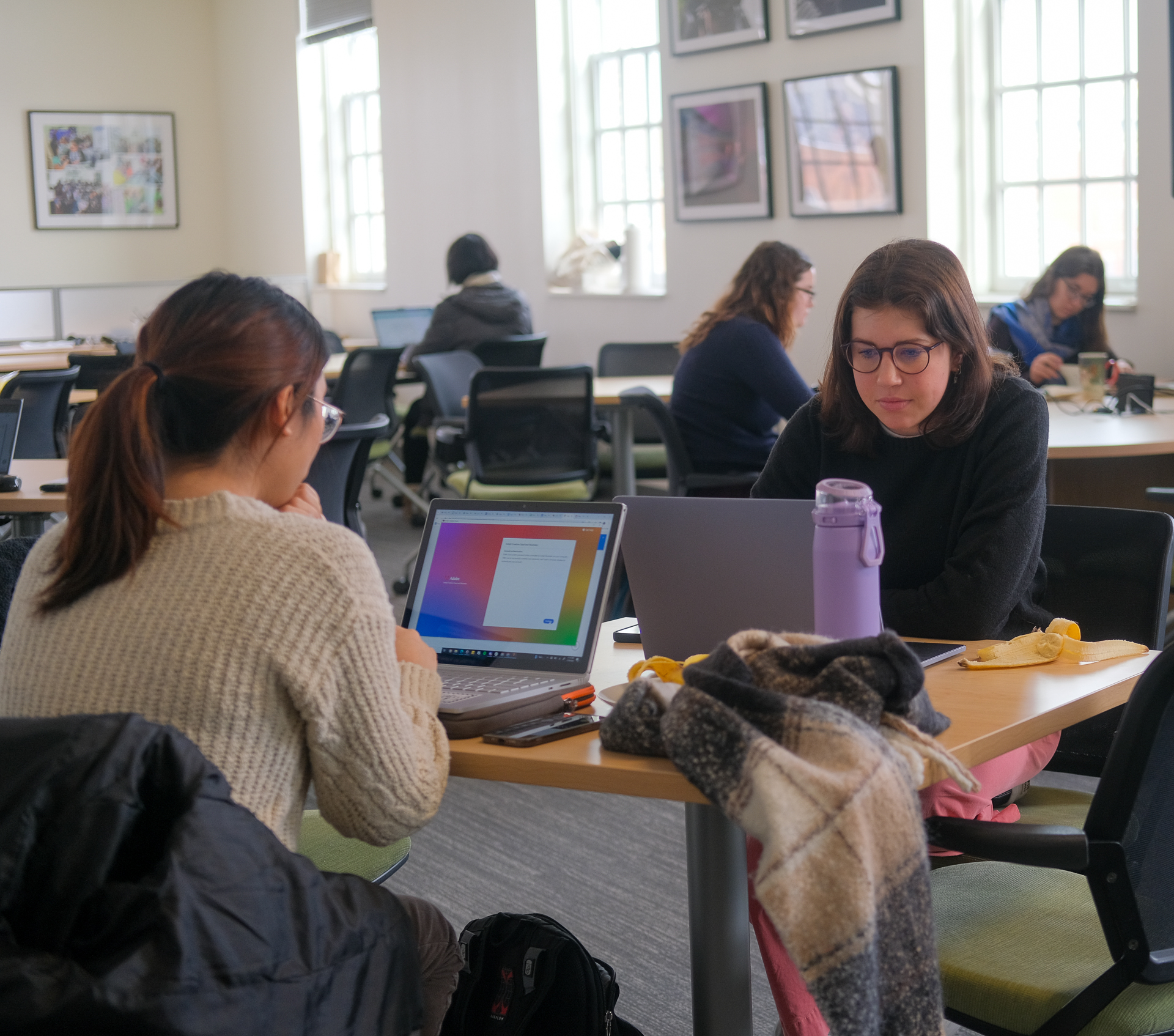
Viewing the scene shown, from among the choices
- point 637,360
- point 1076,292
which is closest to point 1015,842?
point 1076,292

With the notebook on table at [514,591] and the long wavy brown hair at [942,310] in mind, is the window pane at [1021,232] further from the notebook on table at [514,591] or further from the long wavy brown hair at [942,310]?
the notebook on table at [514,591]

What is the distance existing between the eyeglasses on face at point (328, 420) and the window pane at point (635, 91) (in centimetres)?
604

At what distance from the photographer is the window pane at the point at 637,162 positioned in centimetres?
725

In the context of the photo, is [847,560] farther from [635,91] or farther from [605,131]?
[605,131]

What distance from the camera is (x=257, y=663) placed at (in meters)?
1.16

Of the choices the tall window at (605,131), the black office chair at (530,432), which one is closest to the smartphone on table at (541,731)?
the black office chair at (530,432)

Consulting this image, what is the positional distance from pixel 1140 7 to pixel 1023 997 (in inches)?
179

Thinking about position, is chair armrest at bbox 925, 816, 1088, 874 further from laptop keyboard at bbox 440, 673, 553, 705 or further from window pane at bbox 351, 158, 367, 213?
window pane at bbox 351, 158, 367, 213

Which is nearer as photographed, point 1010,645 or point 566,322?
point 1010,645

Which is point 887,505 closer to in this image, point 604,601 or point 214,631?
point 604,601

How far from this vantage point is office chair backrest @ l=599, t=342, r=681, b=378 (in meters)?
5.89

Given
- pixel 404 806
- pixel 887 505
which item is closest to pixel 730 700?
pixel 404 806

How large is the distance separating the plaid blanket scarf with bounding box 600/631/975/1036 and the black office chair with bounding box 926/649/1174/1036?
0.46 feet

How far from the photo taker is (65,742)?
0.96 meters
